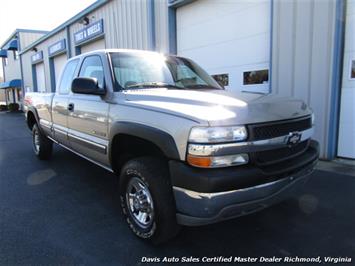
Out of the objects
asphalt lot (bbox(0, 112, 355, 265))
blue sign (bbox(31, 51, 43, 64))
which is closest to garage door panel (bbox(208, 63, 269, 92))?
asphalt lot (bbox(0, 112, 355, 265))

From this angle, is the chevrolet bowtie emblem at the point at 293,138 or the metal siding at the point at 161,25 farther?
the metal siding at the point at 161,25

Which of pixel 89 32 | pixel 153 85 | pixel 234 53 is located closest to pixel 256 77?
pixel 234 53

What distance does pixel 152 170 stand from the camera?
2.53m

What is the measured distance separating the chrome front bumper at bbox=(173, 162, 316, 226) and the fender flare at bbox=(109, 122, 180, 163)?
296mm

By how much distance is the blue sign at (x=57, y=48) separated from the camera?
15.9 m

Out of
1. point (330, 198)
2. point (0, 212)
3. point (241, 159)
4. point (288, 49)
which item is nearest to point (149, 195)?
point (241, 159)

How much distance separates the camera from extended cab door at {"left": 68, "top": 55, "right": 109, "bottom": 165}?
334 cm

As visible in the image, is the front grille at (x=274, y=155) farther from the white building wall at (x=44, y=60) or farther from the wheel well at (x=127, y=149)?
the white building wall at (x=44, y=60)

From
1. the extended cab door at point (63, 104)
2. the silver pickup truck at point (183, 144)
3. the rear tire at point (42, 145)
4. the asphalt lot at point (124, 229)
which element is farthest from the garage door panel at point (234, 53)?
the rear tire at point (42, 145)

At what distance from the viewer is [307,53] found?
5.48 meters

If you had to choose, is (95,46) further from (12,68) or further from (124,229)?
(12,68)

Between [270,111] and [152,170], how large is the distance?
114 centimetres

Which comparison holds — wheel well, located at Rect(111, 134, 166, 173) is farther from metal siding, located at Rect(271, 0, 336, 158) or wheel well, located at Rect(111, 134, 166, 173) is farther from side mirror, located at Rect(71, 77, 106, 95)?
metal siding, located at Rect(271, 0, 336, 158)

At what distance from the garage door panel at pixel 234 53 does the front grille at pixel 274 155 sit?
4160 mm
